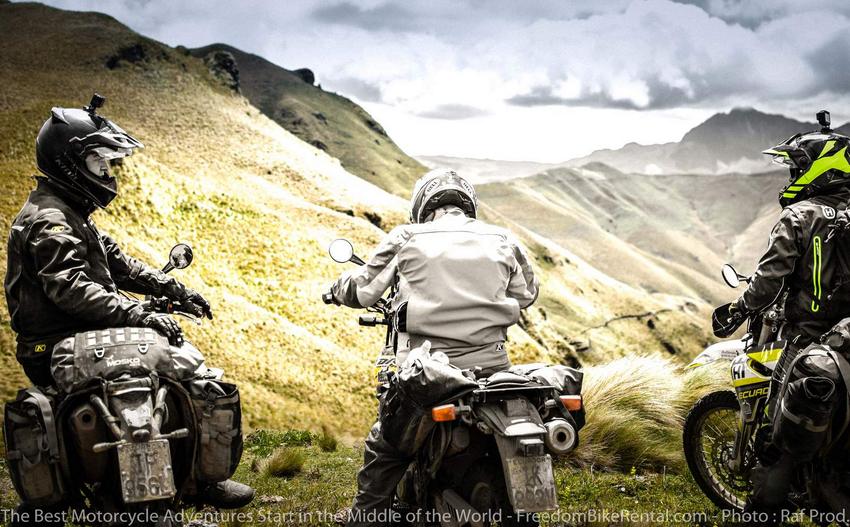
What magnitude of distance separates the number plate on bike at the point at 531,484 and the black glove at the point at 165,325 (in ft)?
7.91

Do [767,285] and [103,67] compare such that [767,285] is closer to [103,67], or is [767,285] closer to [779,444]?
[779,444]

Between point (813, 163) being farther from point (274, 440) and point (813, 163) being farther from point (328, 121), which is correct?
point (328, 121)

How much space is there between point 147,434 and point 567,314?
53209 mm

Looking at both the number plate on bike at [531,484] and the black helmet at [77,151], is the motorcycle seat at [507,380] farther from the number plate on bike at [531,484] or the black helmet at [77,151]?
the black helmet at [77,151]

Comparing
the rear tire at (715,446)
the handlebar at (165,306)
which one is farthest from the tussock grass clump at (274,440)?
the rear tire at (715,446)

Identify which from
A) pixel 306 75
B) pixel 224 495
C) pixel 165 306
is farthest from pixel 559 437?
pixel 306 75

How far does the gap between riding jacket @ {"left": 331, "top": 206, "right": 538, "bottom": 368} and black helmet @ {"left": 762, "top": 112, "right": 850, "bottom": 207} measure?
98.3 inches

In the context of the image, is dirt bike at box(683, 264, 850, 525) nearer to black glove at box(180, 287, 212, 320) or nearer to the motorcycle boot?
the motorcycle boot

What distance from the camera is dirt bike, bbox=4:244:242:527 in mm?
→ 4266

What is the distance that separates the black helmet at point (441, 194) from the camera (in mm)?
5234

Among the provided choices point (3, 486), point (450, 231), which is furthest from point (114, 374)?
point (3, 486)

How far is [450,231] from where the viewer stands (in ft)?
15.5

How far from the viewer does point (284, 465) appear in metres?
8.26

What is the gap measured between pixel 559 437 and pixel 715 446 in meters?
3.03
